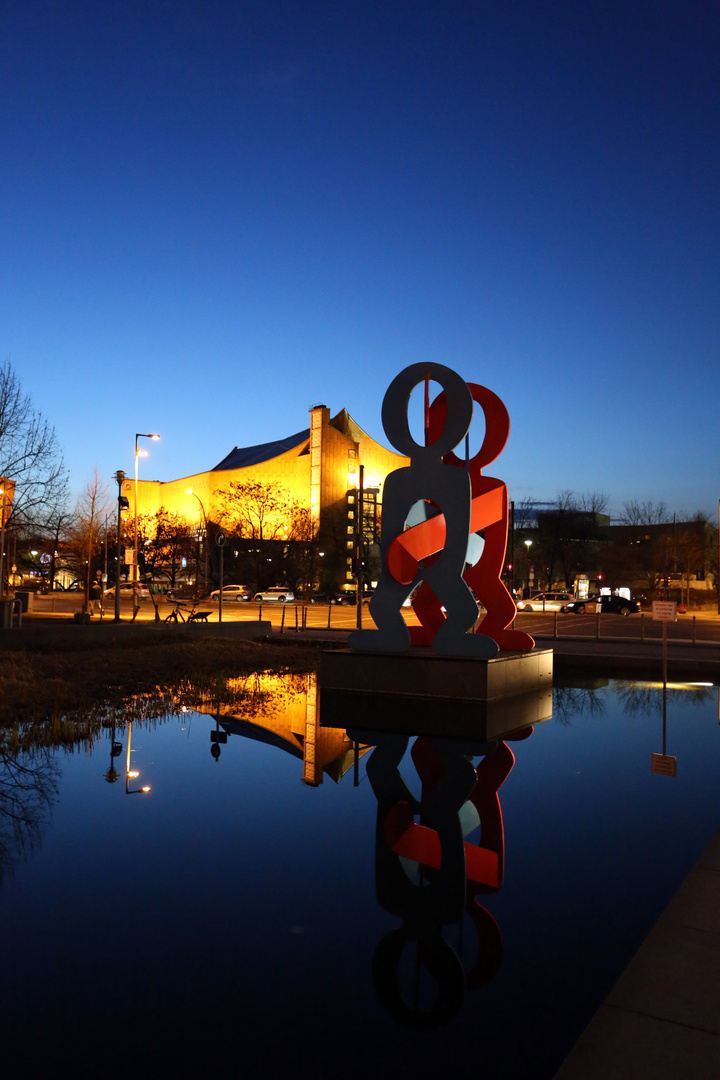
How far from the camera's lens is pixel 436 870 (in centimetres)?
598

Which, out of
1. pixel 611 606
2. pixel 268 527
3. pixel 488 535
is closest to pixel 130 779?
pixel 488 535

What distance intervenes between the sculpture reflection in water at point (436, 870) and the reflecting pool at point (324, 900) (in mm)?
20

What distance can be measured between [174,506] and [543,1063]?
4351 inches

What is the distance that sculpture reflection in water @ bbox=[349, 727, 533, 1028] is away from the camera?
428 cm

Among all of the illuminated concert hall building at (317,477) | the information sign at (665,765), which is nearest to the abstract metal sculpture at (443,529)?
the information sign at (665,765)

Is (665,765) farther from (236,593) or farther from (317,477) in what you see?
(317,477)

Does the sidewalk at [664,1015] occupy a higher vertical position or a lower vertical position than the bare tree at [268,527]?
lower

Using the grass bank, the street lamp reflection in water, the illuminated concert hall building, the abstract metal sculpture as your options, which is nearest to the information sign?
the abstract metal sculpture

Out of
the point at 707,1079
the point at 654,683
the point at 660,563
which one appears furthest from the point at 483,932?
the point at 660,563

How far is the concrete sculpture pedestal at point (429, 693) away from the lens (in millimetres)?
12414

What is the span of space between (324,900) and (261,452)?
122 meters

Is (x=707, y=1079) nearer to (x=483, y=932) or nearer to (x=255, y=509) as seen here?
(x=483, y=932)

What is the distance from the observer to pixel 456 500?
45.8 feet

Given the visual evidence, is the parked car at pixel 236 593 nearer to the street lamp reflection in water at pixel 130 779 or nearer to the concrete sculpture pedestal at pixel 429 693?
the concrete sculpture pedestal at pixel 429 693
